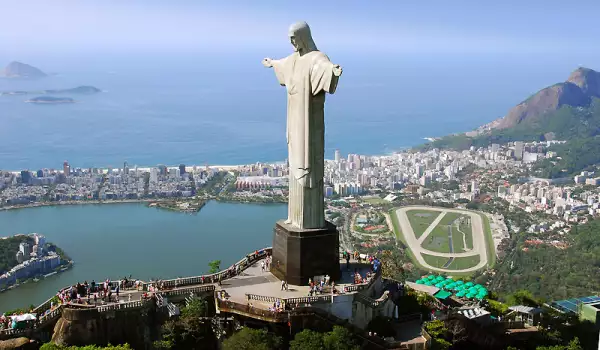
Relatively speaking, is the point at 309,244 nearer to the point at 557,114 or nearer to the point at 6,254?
the point at 6,254

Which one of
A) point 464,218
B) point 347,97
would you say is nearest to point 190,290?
point 464,218

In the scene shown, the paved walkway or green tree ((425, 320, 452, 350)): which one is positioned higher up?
the paved walkway

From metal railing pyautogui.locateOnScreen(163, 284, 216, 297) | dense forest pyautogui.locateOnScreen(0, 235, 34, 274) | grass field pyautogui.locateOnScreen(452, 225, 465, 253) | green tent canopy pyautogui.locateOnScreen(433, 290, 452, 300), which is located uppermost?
metal railing pyautogui.locateOnScreen(163, 284, 216, 297)

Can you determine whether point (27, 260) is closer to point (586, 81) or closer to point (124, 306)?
point (124, 306)

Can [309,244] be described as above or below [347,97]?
below

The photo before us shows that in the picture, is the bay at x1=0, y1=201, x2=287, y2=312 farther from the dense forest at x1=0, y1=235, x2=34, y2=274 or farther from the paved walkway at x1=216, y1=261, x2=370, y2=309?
the paved walkway at x1=216, y1=261, x2=370, y2=309

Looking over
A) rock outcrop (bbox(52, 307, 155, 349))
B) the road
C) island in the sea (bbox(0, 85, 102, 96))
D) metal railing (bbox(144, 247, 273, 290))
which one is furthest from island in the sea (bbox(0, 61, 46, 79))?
rock outcrop (bbox(52, 307, 155, 349))

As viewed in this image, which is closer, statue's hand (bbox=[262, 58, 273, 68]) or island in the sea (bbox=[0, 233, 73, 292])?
statue's hand (bbox=[262, 58, 273, 68])
